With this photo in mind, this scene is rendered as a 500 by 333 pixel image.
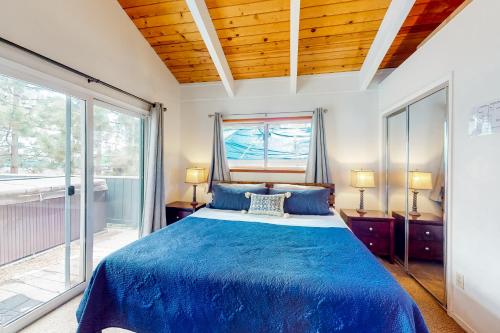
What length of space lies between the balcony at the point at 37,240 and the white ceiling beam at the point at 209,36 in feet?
6.51

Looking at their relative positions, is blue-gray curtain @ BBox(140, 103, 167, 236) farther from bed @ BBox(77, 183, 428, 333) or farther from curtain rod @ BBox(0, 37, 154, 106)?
bed @ BBox(77, 183, 428, 333)

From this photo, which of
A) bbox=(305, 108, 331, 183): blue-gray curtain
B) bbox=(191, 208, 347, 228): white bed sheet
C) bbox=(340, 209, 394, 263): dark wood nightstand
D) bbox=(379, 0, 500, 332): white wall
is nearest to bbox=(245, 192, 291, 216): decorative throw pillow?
bbox=(191, 208, 347, 228): white bed sheet

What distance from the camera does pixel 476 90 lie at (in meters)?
1.67

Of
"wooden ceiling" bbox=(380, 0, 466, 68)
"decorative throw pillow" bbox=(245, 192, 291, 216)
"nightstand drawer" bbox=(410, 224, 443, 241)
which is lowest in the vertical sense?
"nightstand drawer" bbox=(410, 224, 443, 241)

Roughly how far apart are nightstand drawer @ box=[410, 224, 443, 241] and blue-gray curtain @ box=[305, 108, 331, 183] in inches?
46.3

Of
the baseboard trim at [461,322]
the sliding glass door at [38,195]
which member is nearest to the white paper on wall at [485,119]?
the baseboard trim at [461,322]

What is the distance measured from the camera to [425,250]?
2.38m

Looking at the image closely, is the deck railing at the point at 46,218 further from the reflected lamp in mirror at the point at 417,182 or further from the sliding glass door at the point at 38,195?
the reflected lamp in mirror at the point at 417,182

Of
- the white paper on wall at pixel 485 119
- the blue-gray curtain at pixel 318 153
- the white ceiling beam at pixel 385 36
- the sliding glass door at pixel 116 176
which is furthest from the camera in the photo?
the blue-gray curtain at pixel 318 153

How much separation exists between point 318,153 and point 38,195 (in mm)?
3197

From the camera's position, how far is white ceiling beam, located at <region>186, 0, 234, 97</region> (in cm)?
233

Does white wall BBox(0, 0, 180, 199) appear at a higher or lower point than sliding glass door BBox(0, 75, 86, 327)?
higher

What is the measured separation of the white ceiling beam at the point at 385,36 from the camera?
2.09 metres

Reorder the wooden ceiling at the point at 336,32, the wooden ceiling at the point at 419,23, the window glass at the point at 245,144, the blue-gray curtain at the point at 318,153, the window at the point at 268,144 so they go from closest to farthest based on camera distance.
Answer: the wooden ceiling at the point at 419,23 < the wooden ceiling at the point at 336,32 < the blue-gray curtain at the point at 318,153 < the window at the point at 268,144 < the window glass at the point at 245,144
